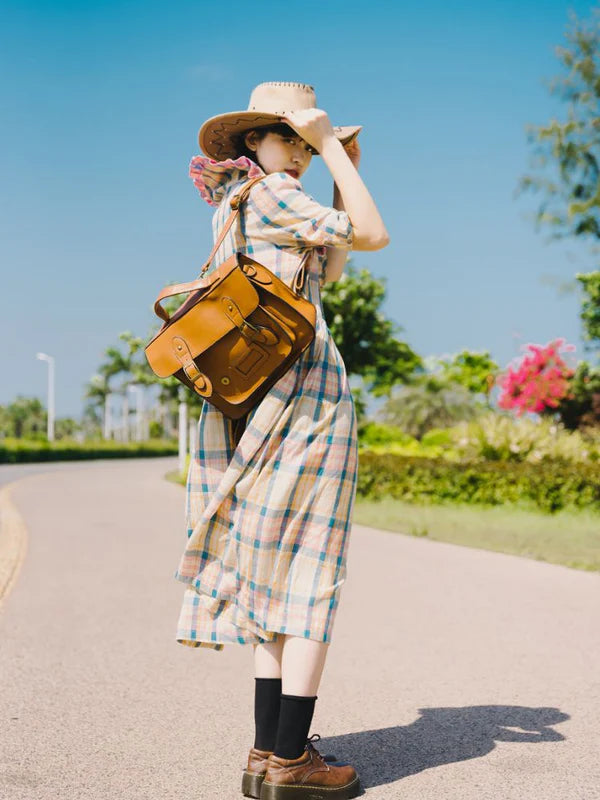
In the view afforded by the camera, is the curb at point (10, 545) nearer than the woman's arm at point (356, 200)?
No

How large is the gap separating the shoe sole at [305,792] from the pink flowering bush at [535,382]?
20.4 m

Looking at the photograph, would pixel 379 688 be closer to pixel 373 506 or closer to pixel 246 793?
pixel 246 793

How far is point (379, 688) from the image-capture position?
4.18 m

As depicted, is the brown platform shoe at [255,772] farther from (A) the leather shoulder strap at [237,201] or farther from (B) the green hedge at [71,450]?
(B) the green hedge at [71,450]

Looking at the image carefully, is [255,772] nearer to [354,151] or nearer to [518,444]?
[354,151]

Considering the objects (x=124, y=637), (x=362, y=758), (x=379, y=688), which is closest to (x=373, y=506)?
(x=124, y=637)

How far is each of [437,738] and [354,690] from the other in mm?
782

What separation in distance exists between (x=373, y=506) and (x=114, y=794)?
12769 mm

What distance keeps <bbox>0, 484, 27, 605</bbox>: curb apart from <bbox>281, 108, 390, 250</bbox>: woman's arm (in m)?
4.62

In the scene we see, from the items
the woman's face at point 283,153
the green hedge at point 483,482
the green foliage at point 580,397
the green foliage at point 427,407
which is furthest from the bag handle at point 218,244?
the green foliage at point 427,407

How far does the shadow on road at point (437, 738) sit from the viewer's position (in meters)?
3.09

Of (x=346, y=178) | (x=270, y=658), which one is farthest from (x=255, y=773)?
(x=346, y=178)

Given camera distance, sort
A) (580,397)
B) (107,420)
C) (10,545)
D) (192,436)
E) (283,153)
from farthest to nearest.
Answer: (107,420) → (580,397) → (10,545) → (192,436) → (283,153)

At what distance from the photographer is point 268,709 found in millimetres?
2816
